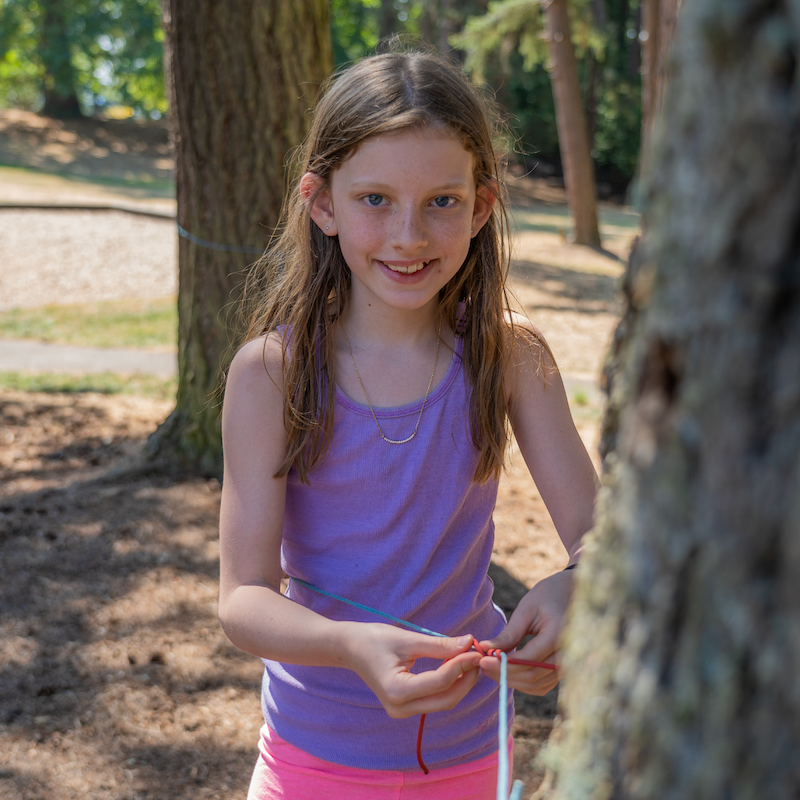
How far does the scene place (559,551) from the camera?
412 centimetres

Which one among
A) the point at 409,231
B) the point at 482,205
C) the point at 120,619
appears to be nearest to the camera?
the point at 409,231

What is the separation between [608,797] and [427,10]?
30.3 meters

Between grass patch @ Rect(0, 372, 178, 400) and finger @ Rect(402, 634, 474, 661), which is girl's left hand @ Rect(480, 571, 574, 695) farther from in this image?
grass patch @ Rect(0, 372, 178, 400)

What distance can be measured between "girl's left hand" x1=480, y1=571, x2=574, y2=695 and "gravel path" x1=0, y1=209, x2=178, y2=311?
32.1 ft

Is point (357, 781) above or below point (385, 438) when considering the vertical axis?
below

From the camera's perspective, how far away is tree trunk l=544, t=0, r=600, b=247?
13.0 meters

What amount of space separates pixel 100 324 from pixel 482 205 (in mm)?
7838

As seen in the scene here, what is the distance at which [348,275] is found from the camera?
1.99m

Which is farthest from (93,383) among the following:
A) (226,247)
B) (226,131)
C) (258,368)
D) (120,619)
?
(258,368)

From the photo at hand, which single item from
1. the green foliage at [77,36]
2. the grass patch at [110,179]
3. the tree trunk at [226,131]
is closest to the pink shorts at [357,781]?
the tree trunk at [226,131]

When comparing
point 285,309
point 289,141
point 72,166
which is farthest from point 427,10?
point 285,309

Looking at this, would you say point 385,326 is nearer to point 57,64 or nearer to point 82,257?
point 82,257

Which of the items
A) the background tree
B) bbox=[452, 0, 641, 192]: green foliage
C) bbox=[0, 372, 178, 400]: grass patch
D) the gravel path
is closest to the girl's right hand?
bbox=[0, 372, 178, 400]: grass patch

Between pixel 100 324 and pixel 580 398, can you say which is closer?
pixel 580 398
